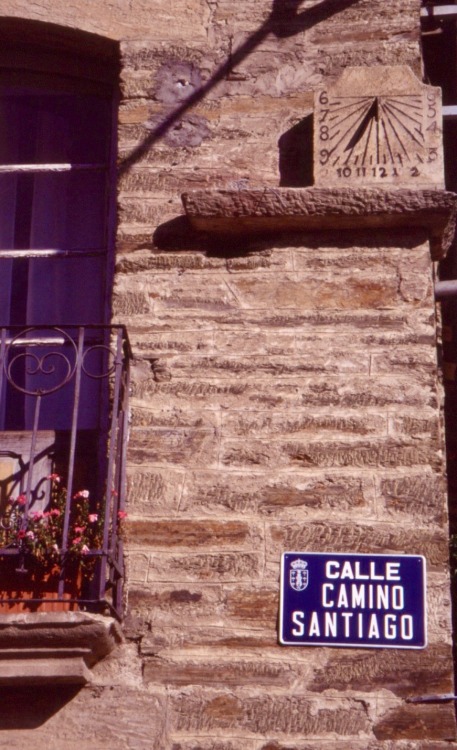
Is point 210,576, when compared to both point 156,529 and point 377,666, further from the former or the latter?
point 377,666

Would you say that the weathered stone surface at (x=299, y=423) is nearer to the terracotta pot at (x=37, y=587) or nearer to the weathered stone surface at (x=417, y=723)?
the terracotta pot at (x=37, y=587)

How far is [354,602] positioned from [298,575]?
21cm

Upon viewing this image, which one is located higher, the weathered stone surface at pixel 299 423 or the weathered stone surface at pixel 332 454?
the weathered stone surface at pixel 299 423

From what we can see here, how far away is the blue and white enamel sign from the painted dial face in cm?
151

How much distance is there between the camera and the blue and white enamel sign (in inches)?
→ 157

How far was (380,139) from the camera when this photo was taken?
4.71 meters

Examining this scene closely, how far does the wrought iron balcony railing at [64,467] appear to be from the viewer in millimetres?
4062

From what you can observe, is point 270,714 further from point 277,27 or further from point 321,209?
point 277,27

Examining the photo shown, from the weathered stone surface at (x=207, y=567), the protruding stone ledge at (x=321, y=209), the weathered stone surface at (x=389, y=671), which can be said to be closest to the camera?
the weathered stone surface at (x=389, y=671)

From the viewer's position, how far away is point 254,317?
4535 mm

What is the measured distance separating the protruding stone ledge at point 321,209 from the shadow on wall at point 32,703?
5.91 ft

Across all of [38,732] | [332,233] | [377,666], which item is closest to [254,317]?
[332,233]

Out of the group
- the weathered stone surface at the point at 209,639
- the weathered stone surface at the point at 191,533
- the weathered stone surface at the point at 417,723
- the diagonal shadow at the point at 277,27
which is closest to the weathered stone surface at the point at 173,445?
the weathered stone surface at the point at 191,533

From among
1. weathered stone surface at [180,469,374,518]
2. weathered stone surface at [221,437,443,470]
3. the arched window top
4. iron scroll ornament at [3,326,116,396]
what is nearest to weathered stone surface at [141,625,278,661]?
weathered stone surface at [180,469,374,518]
